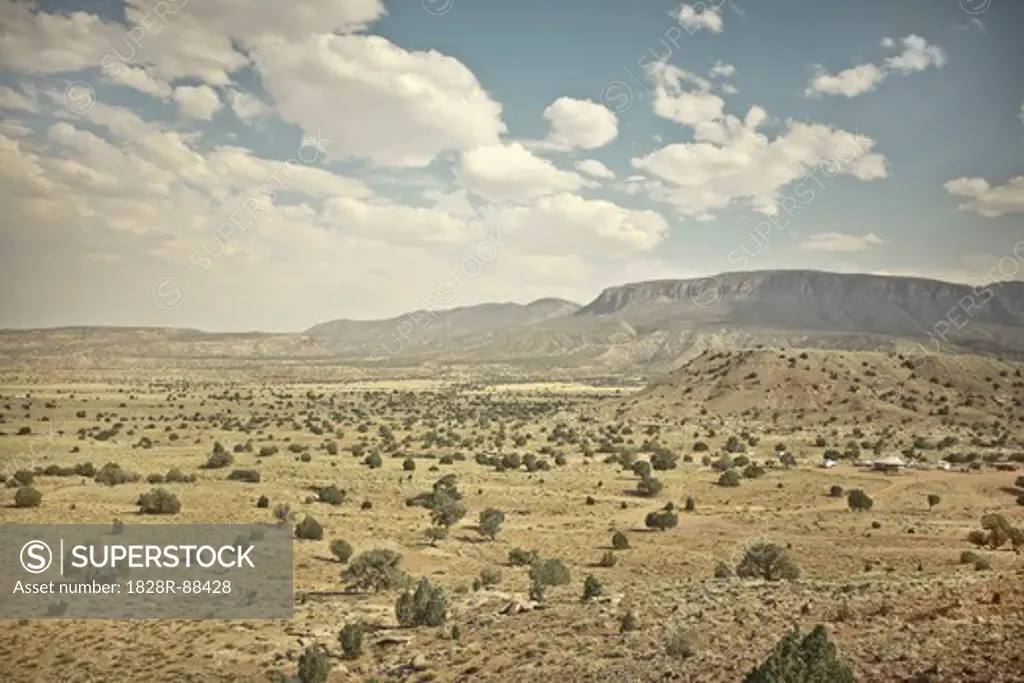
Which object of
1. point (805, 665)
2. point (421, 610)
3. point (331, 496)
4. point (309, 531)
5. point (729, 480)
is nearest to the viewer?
point (805, 665)

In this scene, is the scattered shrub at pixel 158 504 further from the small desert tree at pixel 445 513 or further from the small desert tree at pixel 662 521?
the small desert tree at pixel 662 521

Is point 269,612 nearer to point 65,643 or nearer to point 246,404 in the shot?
point 65,643

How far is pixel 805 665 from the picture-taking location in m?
10.6

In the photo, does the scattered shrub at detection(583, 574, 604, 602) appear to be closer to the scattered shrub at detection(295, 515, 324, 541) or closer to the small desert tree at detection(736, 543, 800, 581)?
the small desert tree at detection(736, 543, 800, 581)

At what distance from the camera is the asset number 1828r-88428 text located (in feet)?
69.4

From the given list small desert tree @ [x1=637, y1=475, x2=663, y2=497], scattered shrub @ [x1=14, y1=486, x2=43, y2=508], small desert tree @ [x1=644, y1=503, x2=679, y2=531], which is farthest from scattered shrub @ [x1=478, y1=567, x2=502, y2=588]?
scattered shrub @ [x1=14, y1=486, x2=43, y2=508]

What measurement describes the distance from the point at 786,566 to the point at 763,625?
9.13 meters

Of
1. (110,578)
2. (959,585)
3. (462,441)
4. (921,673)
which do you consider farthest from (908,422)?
(110,578)

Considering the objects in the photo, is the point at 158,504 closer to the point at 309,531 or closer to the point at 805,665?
the point at 309,531

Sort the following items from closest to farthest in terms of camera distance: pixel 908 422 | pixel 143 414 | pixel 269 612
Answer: pixel 269 612 → pixel 908 422 → pixel 143 414

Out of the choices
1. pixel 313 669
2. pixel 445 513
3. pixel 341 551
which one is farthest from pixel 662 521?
pixel 313 669

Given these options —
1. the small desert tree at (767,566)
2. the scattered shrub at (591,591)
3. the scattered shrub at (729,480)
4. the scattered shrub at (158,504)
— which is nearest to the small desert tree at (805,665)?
the scattered shrub at (591,591)

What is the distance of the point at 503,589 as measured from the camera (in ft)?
75.4

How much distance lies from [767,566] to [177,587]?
2103 cm
